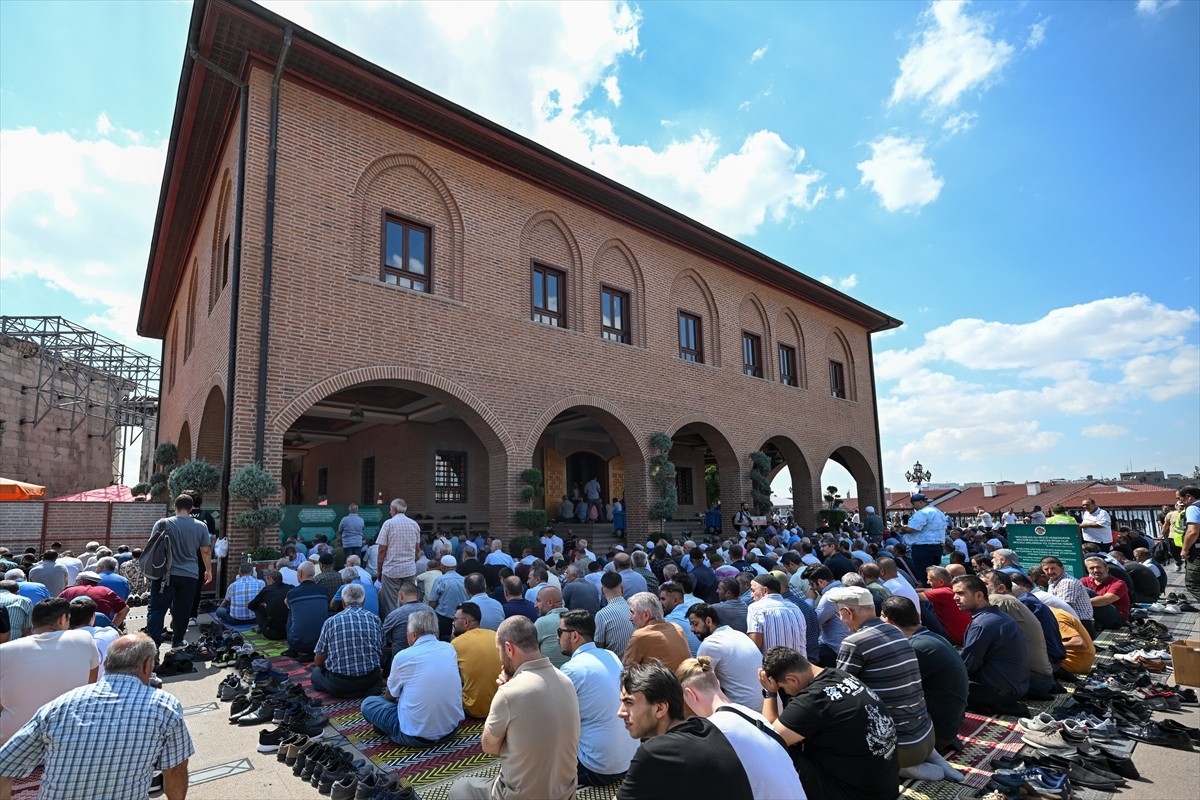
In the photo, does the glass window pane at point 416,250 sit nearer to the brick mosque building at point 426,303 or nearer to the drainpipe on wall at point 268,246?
the brick mosque building at point 426,303

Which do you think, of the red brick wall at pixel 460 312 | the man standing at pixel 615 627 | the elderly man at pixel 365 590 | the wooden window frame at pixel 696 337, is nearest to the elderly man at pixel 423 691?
the man standing at pixel 615 627

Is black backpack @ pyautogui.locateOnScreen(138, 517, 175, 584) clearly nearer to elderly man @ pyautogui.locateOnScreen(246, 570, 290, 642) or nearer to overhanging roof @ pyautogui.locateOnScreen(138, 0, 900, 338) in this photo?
elderly man @ pyautogui.locateOnScreen(246, 570, 290, 642)

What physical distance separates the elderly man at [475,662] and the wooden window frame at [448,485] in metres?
12.3

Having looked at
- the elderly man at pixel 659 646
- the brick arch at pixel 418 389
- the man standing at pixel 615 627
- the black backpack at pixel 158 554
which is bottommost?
the man standing at pixel 615 627

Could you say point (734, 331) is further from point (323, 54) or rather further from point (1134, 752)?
point (1134, 752)

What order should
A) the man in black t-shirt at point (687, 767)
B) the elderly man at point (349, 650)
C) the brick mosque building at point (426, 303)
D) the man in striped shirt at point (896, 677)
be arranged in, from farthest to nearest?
1. the brick mosque building at point (426, 303)
2. the elderly man at point (349, 650)
3. the man in striped shirt at point (896, 677)
4. the man in black t-shirt at point (687, 767)

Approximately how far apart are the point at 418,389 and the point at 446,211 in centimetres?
386

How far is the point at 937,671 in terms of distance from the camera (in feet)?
14.2

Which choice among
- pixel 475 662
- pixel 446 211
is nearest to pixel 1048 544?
pixel 475 662

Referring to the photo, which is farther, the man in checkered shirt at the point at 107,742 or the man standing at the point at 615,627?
the man standing at the point at 615,627

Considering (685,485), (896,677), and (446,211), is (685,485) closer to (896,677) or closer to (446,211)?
(446,211)

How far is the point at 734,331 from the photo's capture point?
66.7 ft

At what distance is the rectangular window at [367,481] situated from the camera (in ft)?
63.6

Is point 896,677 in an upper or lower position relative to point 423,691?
upper
